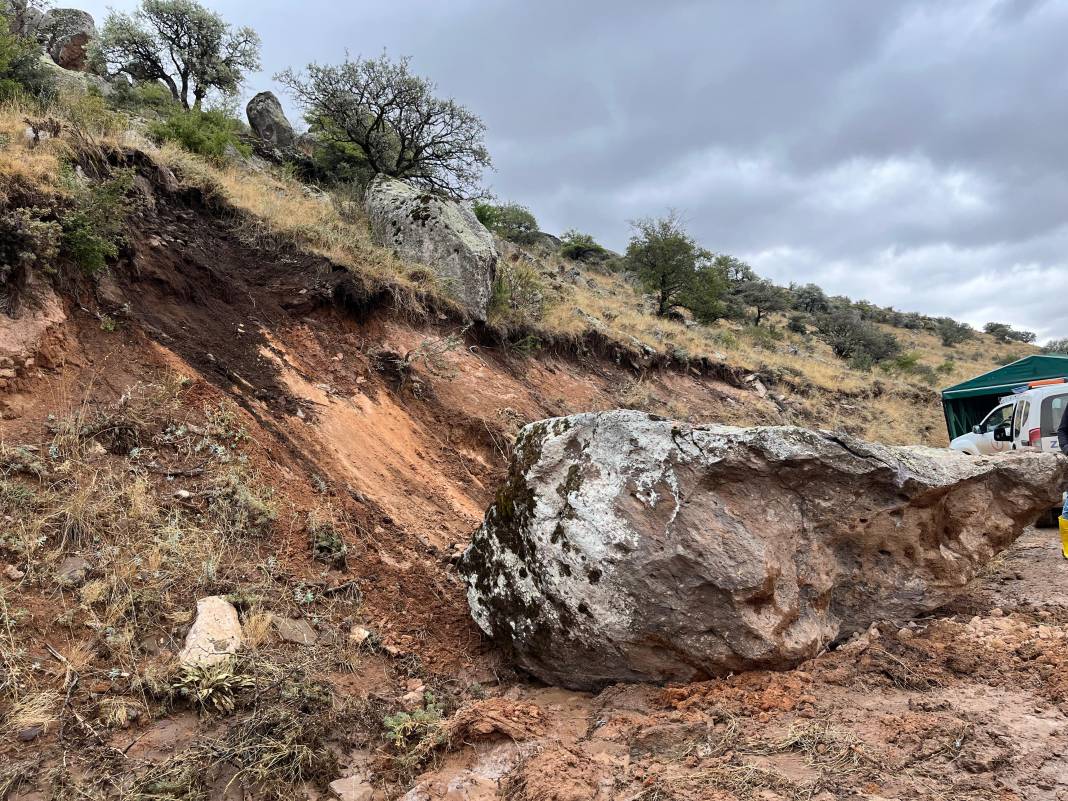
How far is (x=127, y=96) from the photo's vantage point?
13359mm

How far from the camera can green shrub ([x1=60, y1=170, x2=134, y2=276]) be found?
5.20 metres

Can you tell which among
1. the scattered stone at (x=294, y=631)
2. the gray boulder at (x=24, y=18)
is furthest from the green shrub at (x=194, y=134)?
the scattered stone at (x=294, y=631)

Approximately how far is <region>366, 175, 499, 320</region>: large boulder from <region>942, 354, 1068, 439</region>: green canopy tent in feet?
40.2

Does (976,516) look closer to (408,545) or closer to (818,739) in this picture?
(818,739)

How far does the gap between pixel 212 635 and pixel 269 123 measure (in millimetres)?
19067

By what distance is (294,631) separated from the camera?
3.66 metres

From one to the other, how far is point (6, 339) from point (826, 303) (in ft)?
168

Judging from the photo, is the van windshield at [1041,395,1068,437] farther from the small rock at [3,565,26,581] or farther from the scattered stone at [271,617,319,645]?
the small rock at [3,565,26,581]

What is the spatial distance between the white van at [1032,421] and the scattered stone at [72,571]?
10.7 m

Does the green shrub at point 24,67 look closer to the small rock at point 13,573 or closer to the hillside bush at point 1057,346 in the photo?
the small rock at point 13,573

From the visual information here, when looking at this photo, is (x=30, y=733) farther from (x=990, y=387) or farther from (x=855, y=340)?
(x=855, y=340)

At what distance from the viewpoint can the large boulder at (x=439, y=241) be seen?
33.0ft

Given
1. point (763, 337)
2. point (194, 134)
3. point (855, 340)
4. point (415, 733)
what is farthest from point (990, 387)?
point (855, 340)

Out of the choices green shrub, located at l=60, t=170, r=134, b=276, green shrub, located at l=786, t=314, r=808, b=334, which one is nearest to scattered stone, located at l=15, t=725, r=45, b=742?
green shrub, located at l=60, t=170, r=134, b=276
